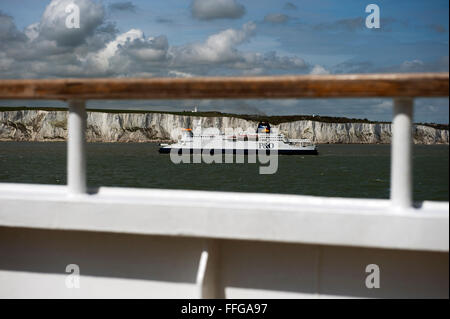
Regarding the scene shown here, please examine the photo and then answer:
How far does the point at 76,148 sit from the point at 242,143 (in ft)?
209

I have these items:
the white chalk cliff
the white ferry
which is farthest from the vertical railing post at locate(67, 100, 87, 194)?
the white chalk cliff

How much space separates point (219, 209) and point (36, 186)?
967mm

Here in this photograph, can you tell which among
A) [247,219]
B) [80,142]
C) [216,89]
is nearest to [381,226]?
[247,219]

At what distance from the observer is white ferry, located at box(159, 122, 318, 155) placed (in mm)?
65562

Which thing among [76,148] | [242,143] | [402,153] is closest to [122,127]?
[242,143]

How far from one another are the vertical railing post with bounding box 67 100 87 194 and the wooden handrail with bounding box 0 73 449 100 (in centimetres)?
8

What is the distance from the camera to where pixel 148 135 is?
489 ft

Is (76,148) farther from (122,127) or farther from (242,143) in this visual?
(122,127)

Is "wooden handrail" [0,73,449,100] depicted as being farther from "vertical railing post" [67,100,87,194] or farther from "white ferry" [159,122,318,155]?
"white ferry" [159,122,318,155]

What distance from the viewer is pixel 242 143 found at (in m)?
65.6
